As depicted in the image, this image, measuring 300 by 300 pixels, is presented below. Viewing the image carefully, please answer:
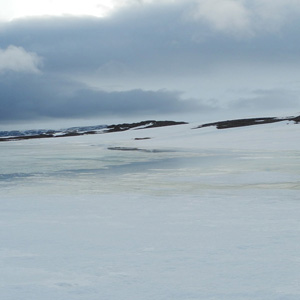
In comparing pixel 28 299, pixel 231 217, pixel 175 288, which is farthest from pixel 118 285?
pixel 231 217

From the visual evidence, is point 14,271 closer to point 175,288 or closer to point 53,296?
point 53,296

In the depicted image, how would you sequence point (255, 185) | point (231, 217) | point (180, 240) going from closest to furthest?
1. point (180, 240)
2. point (231, 217)
3. point (255, 185)

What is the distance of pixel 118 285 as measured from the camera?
379cm

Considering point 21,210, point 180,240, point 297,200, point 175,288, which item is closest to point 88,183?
point 21,210

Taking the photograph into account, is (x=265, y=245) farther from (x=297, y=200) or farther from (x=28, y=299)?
(x=297, y=200)

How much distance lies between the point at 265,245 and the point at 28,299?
8.73 ft

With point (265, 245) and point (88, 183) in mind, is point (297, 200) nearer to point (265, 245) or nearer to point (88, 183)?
point (265, 245)

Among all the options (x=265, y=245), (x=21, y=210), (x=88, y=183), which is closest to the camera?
(x=265, y=245)

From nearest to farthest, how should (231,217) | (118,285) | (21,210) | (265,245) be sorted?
1. (118,285)
2. (265,245)
3. (231,217)
4. (21,210)

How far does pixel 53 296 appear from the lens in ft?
11.7

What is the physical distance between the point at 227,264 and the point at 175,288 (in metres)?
0.82

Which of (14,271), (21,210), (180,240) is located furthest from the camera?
(21,210)

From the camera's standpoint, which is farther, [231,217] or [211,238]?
[231,217]

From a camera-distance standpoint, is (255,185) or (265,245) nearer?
(265,245)
